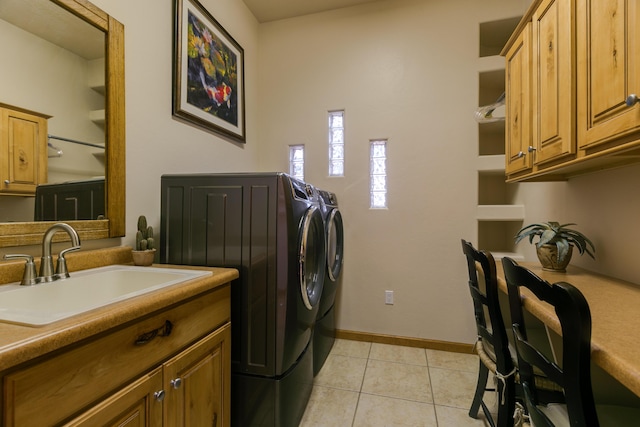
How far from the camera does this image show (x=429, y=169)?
2.49 meters

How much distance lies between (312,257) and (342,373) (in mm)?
1013

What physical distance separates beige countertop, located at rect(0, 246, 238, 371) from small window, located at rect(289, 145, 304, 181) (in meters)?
1.68

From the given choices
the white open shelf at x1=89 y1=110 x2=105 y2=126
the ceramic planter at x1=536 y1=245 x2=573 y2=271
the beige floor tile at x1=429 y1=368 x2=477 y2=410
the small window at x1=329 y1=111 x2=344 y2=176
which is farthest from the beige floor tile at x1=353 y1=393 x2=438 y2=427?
the white open shelf at x1=89 y1=110 x2=105 y2=126

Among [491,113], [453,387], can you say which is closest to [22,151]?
[453,387]

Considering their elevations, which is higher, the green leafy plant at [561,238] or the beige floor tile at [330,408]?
the green leafy plant at [561,238]

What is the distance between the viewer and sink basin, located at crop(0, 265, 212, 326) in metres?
0.73

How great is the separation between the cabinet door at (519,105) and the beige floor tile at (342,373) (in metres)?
1.70

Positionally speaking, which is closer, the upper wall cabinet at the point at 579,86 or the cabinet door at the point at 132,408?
the cabinet door at the point at 132,408

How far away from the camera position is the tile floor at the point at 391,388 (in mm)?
1654

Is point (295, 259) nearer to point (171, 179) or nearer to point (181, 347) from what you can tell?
point (181, 347)

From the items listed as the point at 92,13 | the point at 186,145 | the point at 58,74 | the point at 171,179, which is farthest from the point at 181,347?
the point at 92,13

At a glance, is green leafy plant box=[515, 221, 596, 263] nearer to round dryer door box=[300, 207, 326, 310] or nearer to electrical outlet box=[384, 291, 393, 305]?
round dryer door box=[300, 207, 326, 310]

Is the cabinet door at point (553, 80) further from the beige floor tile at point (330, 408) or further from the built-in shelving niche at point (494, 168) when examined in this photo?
the beige floor tile at point (330, 408)

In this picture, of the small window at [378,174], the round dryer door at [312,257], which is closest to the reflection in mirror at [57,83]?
the round dryer door at [312,257]
